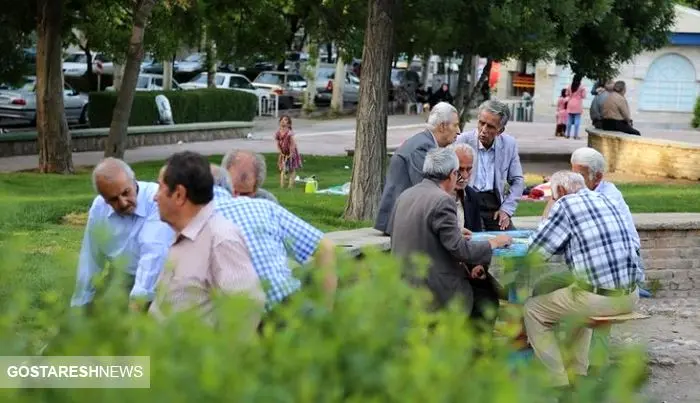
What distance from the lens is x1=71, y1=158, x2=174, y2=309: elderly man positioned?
575cm

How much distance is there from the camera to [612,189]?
28.9ft

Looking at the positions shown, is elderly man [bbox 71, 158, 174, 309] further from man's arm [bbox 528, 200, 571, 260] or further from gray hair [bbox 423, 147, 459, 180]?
man's arm [bbox 528, 200, 571, 260]

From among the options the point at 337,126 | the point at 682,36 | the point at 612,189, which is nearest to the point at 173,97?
the point at 337,126

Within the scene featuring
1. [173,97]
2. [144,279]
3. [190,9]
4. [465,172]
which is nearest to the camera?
[144,279]

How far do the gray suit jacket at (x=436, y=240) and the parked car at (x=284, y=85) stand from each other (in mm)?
40014

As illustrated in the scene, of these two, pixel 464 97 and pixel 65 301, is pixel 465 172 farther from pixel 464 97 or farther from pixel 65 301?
pixel 464 97

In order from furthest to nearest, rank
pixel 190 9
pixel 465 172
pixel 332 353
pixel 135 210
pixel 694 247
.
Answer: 1. pixel 190 9
2. pixel 694 247
3. pixel 465 172
4. pixel 135 210
5. pixel 332 353

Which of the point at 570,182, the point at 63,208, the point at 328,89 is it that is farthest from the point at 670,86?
the point at 570,182

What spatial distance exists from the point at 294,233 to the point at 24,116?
30187 mm

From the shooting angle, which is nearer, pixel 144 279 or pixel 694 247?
pixel 144 279

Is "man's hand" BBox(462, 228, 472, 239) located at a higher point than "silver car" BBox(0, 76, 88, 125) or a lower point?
higher

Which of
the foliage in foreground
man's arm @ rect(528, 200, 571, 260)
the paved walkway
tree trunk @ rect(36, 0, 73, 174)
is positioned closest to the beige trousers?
man's arm @ rect(528, 200, 571, 260)

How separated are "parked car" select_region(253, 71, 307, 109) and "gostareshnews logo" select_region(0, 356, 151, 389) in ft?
145

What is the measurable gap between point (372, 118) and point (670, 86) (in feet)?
105
